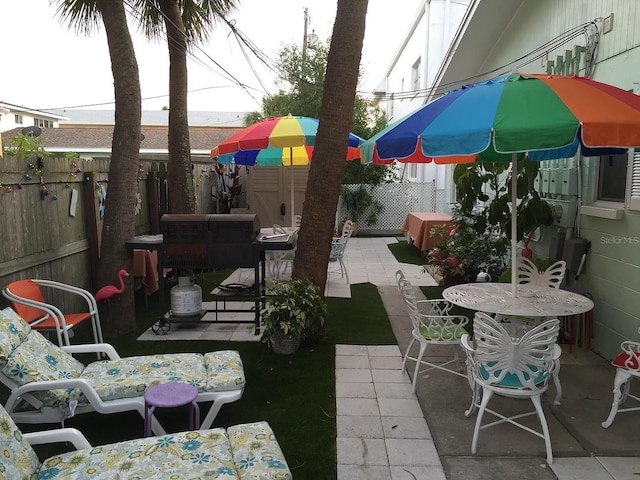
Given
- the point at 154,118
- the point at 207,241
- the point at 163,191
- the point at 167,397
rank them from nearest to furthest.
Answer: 1. the point at 167,397
2. the point at 207,241
3. the point at 163,191
4. the point at 154,118

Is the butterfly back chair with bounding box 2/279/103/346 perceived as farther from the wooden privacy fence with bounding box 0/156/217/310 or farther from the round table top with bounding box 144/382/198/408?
the round table top with bounding box 144/382/198/408

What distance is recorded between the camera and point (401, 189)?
46.8 ft

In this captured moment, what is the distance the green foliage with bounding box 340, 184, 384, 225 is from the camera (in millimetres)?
13867

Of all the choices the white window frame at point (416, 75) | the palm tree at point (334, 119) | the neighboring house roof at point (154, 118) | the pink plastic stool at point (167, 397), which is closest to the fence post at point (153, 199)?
the palm tree at point (334, 119)

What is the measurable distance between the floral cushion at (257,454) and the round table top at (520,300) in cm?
184

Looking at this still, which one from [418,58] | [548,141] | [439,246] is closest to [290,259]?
[439,246]

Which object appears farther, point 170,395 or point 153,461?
point 170,395

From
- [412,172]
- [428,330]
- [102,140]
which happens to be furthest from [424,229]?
[102,140]

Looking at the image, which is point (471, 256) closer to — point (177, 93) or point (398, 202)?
point (177, 93)

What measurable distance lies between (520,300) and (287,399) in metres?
1.94

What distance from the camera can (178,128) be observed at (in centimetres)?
735

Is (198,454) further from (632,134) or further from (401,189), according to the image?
(401,189)

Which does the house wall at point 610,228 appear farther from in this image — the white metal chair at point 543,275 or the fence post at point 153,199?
the fence post at point 153,199

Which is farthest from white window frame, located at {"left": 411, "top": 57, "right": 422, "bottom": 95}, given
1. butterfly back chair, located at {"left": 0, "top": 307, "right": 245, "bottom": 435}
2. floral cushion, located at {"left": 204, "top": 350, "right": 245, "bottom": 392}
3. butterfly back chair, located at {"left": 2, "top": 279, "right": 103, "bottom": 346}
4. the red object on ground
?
butterfly back chair, located at {"left": 0, "top": 307, "right": 245, "bottom": 435}
